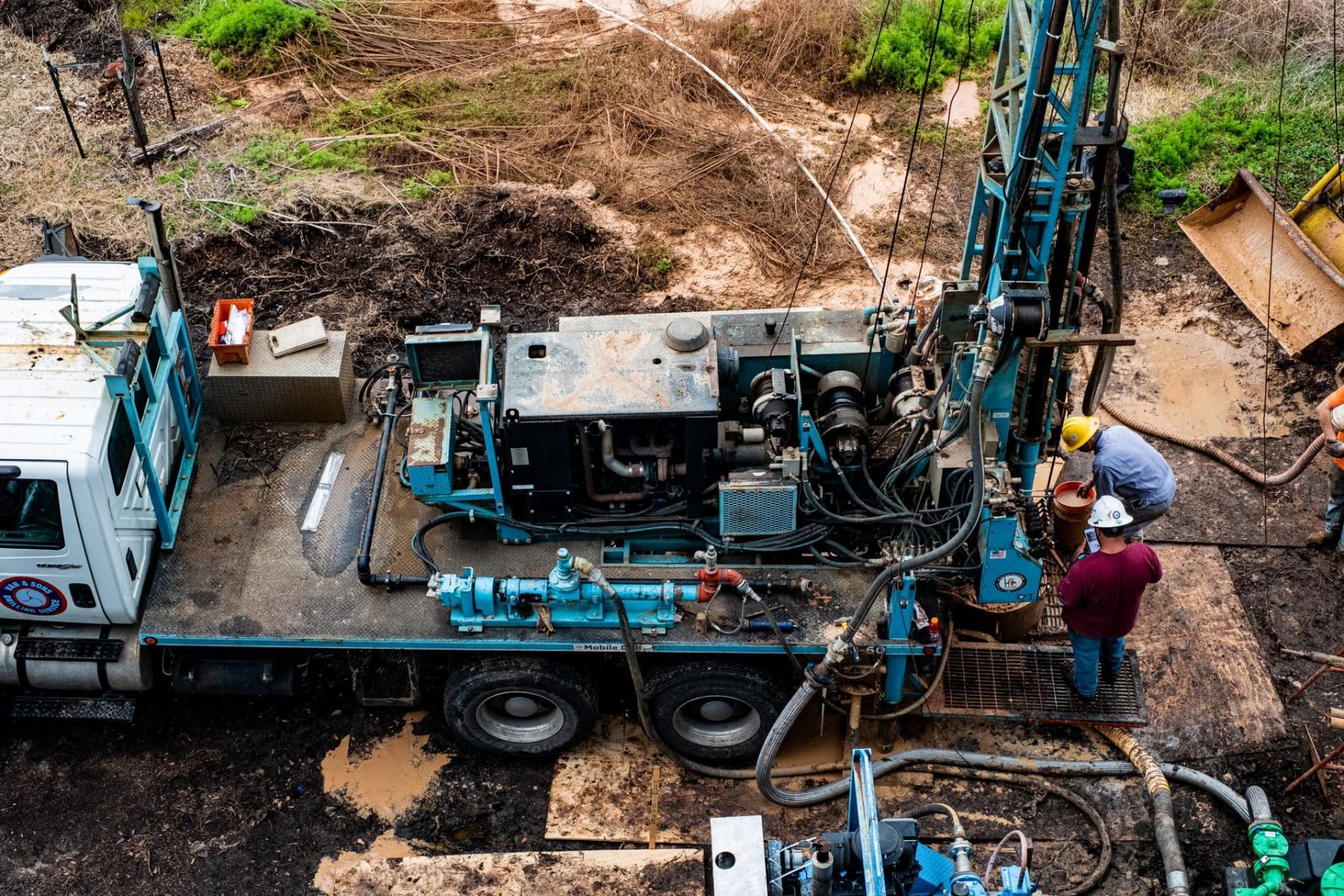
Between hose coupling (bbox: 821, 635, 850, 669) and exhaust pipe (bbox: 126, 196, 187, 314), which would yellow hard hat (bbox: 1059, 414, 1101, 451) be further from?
exhaust pipe (bbox: 126, 196, 187, 314)

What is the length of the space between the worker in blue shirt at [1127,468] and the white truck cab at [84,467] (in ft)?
20.1

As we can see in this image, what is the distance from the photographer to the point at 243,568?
8.34 metres

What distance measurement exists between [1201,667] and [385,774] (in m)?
5.69

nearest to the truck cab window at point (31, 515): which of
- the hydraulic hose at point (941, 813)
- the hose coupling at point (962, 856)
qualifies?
the hydraulic hose at point (941, 813)

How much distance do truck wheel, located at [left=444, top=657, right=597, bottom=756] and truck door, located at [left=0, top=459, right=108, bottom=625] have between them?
231 centimetres

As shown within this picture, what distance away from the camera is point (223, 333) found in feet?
29.4

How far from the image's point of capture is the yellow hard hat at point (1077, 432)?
905 cm

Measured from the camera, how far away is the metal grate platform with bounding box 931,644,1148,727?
841 centimetres

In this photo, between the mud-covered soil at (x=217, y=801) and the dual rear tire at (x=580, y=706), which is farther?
the dual rear tire at (x=580, y=706)

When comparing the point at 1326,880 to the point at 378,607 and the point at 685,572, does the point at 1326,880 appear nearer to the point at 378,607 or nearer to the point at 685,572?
the point at 685,572

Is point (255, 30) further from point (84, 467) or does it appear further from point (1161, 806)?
point (1161, 806)

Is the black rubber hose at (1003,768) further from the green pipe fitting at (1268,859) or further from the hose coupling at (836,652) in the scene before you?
the hose coupling at (836,652)

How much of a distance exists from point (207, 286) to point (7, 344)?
453cm

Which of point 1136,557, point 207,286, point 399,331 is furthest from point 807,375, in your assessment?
point 207,286
